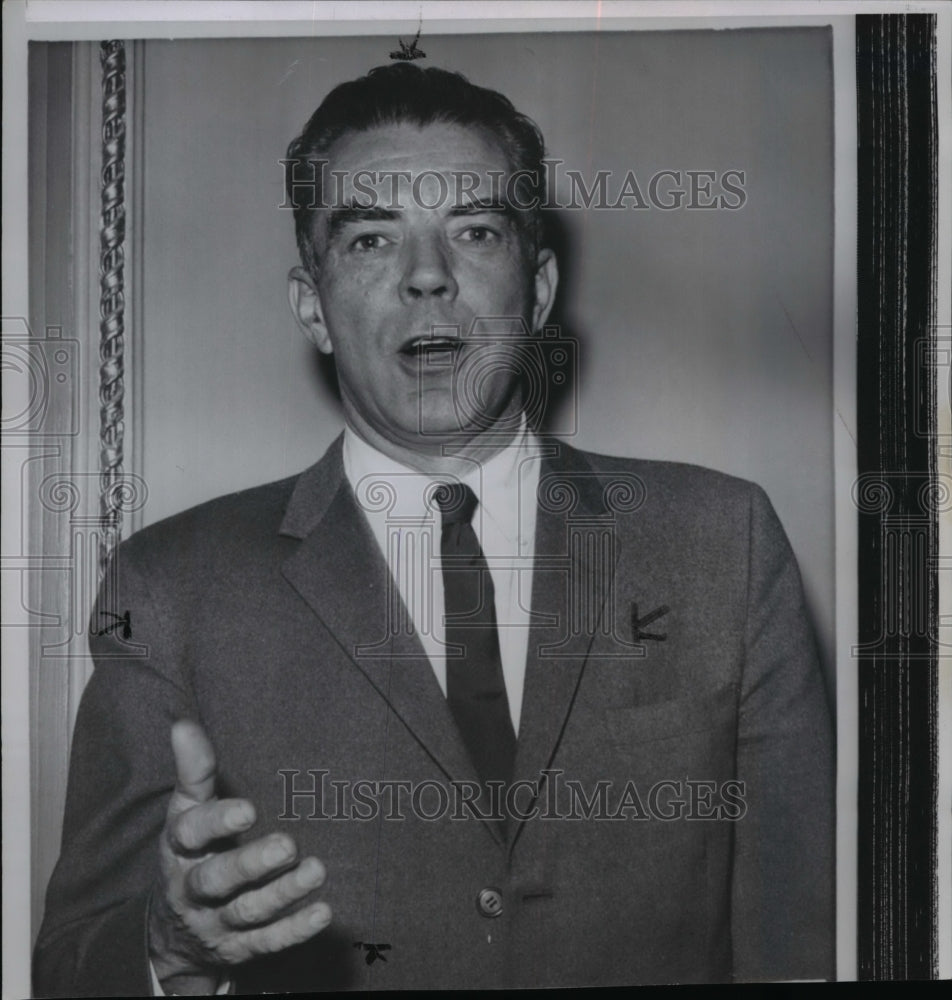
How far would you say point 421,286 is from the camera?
147cm

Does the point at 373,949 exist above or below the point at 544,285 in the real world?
below

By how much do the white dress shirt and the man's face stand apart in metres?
0.05

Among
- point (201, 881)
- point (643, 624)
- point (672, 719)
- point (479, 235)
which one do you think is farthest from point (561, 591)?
point (201, 881)

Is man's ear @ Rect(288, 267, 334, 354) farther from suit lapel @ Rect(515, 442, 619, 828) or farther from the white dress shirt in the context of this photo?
suit lapel @ Rect(515, 442, 619, 828)

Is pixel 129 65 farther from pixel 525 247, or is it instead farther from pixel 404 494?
pixel 404 494

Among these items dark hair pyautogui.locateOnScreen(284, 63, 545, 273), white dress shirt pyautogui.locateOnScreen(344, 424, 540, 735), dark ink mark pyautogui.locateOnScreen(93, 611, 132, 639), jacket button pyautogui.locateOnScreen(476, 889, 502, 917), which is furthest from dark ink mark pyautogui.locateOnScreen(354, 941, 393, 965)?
dark hair pyautogui.locateOnScreen(284, 63, 545, 273)

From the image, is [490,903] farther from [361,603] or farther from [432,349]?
[432,349]

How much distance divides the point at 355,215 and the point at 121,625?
64 cm

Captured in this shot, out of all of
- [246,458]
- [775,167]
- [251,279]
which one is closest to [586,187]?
[775,167]

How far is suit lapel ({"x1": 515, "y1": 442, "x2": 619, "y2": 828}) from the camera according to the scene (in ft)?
4.86

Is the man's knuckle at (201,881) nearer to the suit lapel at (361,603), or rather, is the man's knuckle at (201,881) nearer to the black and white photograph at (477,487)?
the black and white photograph at (477,487)

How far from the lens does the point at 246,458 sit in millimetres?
1506

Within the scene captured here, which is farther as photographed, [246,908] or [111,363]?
[111,363]

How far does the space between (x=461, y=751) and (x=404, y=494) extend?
353 millimetres
